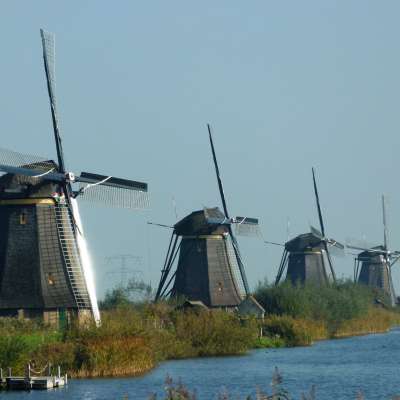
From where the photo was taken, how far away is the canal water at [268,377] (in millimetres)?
28219

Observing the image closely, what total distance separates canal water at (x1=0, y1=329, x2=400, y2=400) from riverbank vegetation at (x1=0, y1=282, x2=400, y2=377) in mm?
998

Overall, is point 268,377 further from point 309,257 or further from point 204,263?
point 309,257

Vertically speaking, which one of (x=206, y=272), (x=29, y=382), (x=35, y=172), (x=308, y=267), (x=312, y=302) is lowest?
(x=29, y=382)

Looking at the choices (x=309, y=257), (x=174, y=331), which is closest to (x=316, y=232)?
(x=309, y=257)

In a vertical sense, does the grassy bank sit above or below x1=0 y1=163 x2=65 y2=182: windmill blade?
below

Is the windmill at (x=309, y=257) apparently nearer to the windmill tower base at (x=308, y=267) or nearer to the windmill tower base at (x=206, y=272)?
A: the windmill tower base at (x=308, y=267)

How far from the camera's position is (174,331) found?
4428 cm

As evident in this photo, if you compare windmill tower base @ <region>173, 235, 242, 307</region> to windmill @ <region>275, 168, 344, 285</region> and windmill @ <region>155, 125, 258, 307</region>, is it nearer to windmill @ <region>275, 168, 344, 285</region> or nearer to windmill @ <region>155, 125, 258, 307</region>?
windmill @ <region>155, 125, 258, 307</region>

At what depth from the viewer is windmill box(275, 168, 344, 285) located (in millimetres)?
78500

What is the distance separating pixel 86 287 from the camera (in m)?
40.1

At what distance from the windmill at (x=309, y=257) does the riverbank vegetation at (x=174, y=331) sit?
316cm

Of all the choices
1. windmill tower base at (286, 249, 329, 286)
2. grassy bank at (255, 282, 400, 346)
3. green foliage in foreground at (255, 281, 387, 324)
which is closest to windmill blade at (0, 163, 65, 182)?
grassy bank at (255, 282, 400, 346)

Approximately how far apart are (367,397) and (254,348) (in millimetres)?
22226

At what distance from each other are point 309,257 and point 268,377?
150ft
